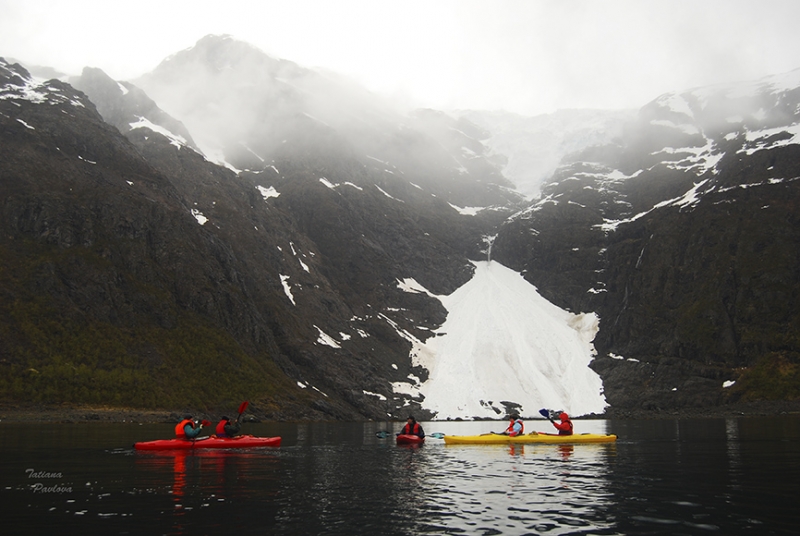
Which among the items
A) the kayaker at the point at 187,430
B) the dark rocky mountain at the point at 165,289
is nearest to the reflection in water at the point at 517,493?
the kayaker at the point at 187,430

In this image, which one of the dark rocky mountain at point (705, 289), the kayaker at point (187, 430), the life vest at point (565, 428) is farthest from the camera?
the dark rocky mountain at point (705, 289)

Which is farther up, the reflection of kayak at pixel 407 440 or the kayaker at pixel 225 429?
the kayaker at pixel 225 429

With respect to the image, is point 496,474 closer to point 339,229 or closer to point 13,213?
point 13,213

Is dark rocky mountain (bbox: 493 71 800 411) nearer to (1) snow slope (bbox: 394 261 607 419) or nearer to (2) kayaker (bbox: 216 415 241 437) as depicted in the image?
(1) snow slope (bbox: 394 261 607 419)

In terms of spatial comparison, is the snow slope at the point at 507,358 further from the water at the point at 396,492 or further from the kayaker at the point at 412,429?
Answer: the water at the point at 396,492

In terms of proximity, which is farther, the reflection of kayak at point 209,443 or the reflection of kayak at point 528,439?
the reflection of kayak at point 528,439

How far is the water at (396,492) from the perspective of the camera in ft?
62.4

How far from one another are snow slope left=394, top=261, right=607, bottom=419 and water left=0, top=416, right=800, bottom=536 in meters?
101

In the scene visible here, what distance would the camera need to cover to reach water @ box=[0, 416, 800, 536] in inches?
749

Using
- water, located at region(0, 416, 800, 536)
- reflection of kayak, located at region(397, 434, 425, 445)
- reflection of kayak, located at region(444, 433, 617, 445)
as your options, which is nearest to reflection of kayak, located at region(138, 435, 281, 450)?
water, located at region(0, 416, 800, 536)

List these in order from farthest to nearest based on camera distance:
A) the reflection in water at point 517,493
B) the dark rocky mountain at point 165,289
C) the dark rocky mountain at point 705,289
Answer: the dark rocky mountain at point 705,289 < the dark rocky mountain at point 165,289 < the reflection in water at point 517,493

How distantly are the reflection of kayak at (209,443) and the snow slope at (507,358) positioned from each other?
294 feet

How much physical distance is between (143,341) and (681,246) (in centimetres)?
13888

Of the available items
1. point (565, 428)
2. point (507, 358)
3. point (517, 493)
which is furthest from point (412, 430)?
point (507, 358)
